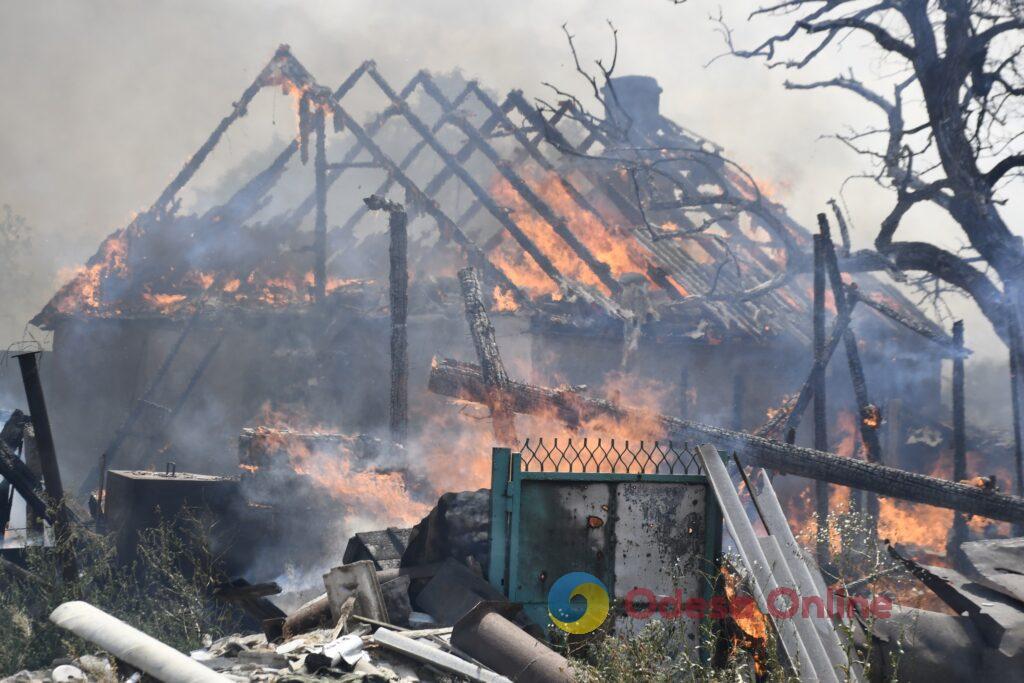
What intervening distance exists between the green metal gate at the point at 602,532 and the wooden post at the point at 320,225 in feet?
41.8

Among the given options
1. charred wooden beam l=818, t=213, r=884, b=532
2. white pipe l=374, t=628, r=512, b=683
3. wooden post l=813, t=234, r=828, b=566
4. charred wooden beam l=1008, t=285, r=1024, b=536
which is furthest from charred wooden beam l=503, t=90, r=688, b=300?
white pipe l=374, t=628, r=512, b=683

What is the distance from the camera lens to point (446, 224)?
1875 centimetres

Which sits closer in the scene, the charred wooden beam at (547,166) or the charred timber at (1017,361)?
the charred timber at (1017,361)

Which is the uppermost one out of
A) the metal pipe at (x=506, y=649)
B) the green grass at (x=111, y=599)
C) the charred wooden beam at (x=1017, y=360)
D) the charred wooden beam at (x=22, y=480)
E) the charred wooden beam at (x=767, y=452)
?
the charred wooden beam at (x=1017, y=360)

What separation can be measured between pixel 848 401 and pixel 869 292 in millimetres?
6022

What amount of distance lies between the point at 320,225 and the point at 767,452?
491 inches

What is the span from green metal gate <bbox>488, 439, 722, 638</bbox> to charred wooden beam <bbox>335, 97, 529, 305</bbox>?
34.8ft

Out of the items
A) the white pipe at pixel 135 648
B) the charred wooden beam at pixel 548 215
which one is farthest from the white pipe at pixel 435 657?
the charred wooden beam at pixel 548 215

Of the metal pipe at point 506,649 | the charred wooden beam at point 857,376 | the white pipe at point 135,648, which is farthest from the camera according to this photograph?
the charred wooden beam at point 857,376

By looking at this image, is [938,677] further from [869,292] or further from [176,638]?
[869,292]

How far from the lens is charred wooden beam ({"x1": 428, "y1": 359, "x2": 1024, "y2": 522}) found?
9500 mm

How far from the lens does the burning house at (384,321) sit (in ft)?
57.1

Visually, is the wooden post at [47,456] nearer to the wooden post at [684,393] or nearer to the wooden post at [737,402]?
the wooden post at [684,393]

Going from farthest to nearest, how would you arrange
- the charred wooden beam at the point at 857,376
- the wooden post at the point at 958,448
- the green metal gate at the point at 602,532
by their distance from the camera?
the wooden post at the point at 958,448 → the charred wooden beam at the point at 857,376 → the green metal gate at the point at 602,532
